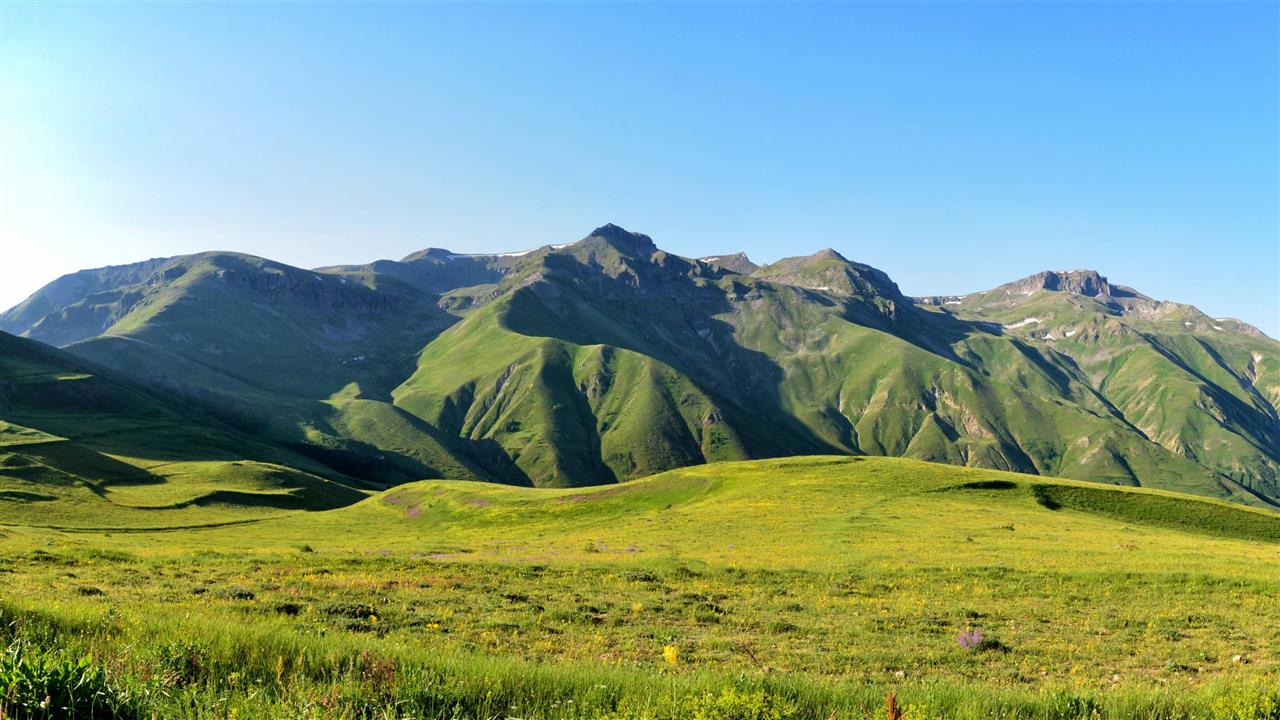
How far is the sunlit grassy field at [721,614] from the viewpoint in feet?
28.0

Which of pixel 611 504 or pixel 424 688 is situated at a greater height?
pixel 424 688

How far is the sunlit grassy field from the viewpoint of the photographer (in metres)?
8.52

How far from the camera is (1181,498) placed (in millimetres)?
71875

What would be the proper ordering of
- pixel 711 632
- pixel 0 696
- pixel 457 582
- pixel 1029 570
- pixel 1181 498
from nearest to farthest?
pixel 0 696
pixel 711 632
pixel 457 582
pixel 1029 570
pixel 1181 498

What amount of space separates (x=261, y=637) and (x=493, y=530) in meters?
67.4

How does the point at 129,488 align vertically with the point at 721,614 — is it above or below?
below

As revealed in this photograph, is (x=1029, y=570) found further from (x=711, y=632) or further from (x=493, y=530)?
(x=493, y=530)

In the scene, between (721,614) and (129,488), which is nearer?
(721,614)

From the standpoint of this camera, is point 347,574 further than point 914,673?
Yes

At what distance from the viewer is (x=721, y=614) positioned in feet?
82.3

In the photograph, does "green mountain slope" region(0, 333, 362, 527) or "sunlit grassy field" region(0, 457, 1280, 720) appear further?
"green mountain slope" region(0, 333, 362, 527)

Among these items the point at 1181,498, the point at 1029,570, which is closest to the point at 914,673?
the point at 1029,570

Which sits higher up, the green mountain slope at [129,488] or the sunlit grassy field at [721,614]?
the sunlit grassy field at [721,614]

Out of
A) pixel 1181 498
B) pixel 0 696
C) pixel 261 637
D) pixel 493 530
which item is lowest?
pixel 493 530
